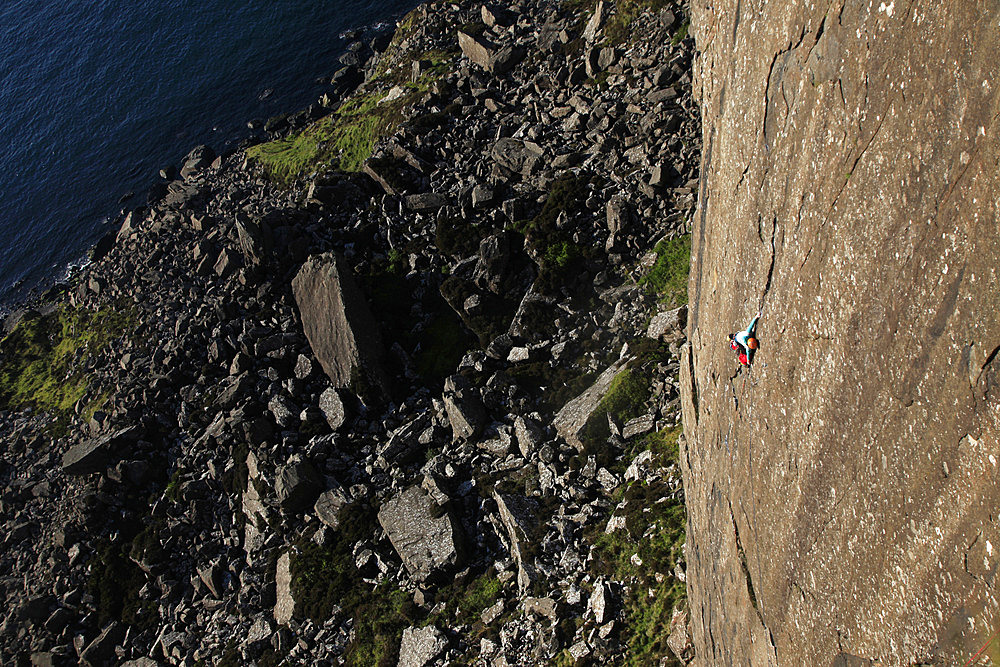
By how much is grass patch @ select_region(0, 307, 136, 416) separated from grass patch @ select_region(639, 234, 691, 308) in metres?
29.0

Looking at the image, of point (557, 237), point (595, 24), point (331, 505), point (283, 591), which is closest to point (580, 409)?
point (557, 237)

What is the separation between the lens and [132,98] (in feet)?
209

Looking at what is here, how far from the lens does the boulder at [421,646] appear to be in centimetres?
1905

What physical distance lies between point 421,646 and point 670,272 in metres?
15.3

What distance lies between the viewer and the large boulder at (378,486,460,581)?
21219 millimetres

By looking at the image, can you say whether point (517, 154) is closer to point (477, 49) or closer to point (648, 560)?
point (477, 49)

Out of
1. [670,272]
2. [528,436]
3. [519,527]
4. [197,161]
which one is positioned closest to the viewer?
[519,527]

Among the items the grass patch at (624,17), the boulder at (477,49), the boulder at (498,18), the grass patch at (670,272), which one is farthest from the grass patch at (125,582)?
the boulder at (498,18)

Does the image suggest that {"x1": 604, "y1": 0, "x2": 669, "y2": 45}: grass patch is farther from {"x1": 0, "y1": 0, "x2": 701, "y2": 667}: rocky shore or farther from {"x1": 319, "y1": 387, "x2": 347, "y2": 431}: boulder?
{"x1": 319, "y1": 387, "x2": 347, "y2": 431}: boulder

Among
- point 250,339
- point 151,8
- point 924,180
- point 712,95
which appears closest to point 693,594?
point 712,95

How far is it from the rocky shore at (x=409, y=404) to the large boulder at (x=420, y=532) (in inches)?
3.7

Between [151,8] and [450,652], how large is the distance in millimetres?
79506

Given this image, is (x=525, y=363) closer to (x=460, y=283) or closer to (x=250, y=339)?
(x=460, y=283)

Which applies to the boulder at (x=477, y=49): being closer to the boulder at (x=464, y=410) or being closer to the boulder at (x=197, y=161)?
the boulder at (x=197, y=161)
